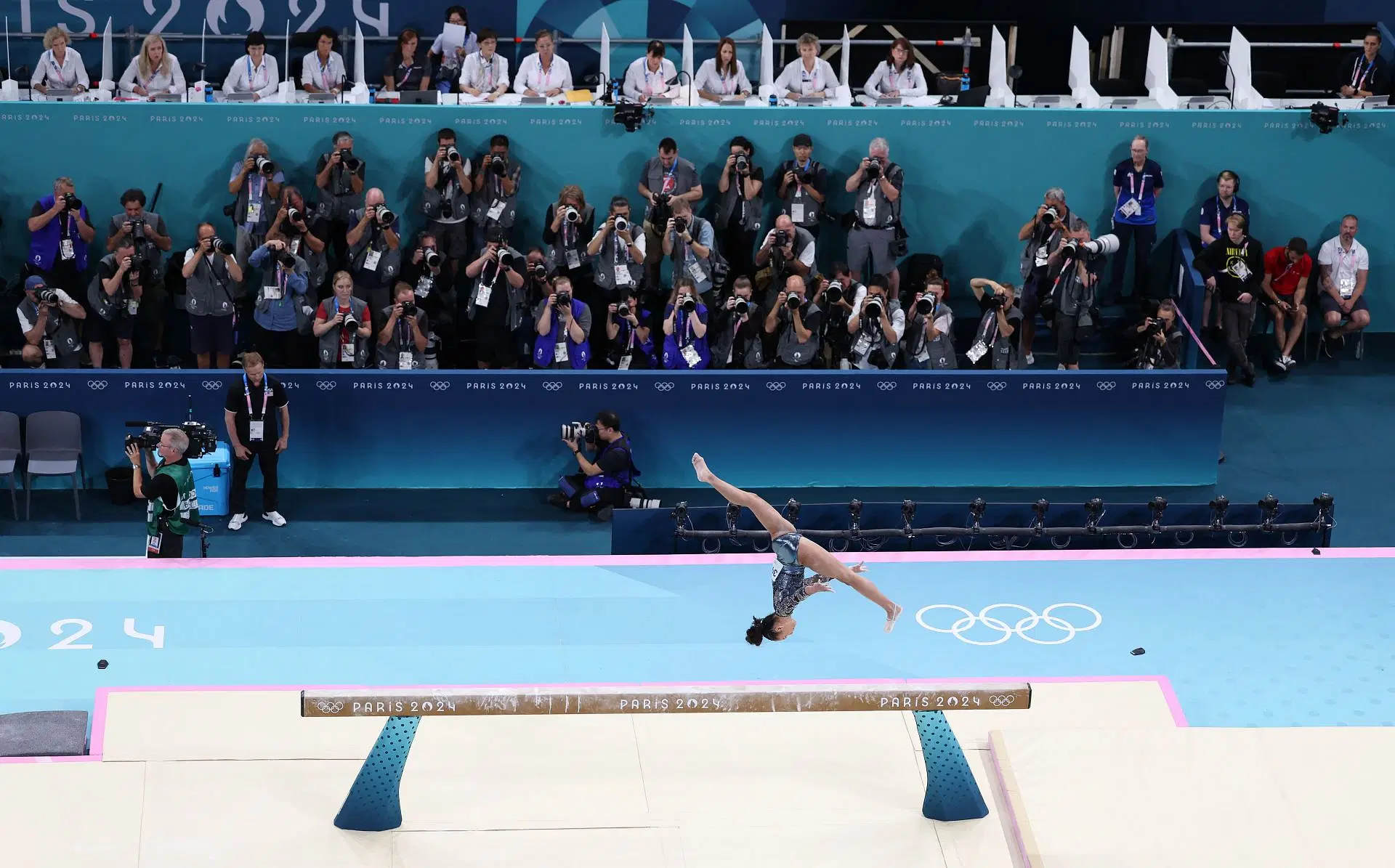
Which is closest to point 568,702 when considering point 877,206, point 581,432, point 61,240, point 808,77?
point 581,432

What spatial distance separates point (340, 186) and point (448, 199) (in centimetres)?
100

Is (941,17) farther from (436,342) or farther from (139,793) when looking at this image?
(139,793)

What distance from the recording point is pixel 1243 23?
1852 cm

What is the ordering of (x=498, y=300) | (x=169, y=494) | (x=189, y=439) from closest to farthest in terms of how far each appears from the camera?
(x=169, y=494), (x=189, y=439), (x=498, y=300)

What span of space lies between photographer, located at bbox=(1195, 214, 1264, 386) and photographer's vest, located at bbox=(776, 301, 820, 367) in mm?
4028

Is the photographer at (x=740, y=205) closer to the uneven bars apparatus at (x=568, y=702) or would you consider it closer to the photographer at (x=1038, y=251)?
the photographer at (x=1038, y=251)

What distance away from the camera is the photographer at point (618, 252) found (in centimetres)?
1590

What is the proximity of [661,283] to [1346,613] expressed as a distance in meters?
7.27

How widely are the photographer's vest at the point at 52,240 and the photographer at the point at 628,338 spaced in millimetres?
4890

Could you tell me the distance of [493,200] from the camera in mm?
16578

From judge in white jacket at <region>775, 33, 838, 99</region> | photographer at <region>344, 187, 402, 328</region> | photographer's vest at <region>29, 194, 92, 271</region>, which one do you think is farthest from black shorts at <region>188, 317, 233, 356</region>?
judge in white jacket at <region>775, 33, 838, 99</region>

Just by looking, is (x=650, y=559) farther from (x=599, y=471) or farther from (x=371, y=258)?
(x=371, y=258)

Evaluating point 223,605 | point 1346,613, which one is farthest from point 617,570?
point 1346,613

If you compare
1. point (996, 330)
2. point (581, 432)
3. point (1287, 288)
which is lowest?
point (581, 432)
